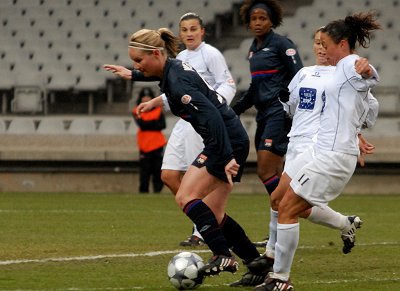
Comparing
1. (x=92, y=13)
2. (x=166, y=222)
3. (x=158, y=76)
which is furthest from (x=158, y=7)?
(x=158, y=76)

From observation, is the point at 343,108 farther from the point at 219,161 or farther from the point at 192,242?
the point at 192,242

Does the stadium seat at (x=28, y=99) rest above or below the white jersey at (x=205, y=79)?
below

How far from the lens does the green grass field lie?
28.7ft

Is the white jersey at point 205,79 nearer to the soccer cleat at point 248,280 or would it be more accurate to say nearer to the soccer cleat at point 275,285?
the soccer cleat at point 248,280

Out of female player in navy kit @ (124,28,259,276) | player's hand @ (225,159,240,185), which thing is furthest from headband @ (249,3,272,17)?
player's hand @ (225,159,240,185)

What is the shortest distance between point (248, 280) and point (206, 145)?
1.02 meters

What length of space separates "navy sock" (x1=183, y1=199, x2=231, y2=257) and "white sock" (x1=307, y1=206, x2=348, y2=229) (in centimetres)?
184

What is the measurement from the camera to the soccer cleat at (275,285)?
8.11m

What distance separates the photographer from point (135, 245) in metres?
11.5

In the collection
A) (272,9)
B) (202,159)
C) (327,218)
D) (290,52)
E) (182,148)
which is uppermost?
(272,9)

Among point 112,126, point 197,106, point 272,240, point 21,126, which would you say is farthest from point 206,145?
point 21,126

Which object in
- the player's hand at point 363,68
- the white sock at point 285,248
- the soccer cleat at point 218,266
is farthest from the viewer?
the soccer cleat at point 218,266

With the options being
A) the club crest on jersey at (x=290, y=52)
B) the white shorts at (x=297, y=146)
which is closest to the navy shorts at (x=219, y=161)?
the white shorts at (x=297, y=146)

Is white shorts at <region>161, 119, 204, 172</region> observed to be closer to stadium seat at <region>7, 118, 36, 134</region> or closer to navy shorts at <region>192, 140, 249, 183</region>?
navy shorts at <region>192, 140, 249, 183</region>
